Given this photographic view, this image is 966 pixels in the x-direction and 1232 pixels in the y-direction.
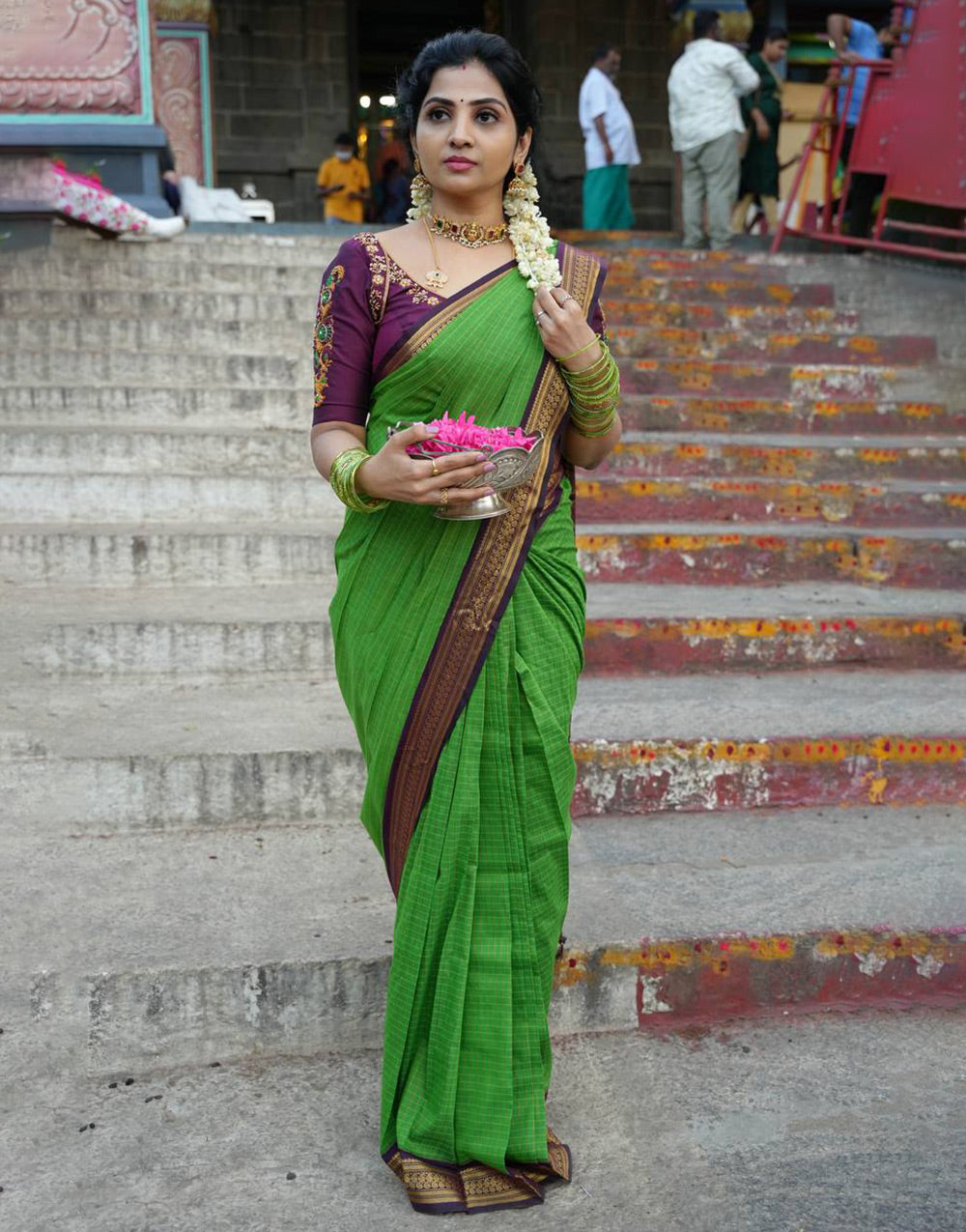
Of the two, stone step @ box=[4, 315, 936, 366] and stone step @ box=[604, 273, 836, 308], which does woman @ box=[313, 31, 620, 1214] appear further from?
stone step @ box=[604, 273, 836, 308]

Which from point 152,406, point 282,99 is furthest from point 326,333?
point 282,99

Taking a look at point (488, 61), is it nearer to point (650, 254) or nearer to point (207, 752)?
point (207, 752)

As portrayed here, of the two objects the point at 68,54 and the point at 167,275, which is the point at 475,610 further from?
the point at 68,54

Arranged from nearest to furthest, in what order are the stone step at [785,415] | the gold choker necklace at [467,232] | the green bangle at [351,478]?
the green bangle at [351,478]
the gold choker necklace at [467,232]
the stone step at [785,415]

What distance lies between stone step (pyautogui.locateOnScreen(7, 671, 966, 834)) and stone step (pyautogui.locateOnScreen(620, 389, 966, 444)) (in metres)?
2.17

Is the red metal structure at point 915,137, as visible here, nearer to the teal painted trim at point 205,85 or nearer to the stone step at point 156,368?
the stone step at point 156,368

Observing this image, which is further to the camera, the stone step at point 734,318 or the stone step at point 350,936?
the stone step at point 734,318

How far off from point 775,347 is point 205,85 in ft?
24.2

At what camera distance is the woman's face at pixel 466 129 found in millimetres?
1953

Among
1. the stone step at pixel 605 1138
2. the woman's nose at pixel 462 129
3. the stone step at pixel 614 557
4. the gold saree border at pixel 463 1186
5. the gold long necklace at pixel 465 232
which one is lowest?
the stone step at pixel 605 1138

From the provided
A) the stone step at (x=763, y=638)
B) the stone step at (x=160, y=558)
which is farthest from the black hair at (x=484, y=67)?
the stone step at (x=160, y=558)

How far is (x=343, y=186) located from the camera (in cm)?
1133

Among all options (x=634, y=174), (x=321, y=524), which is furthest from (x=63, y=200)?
(x=634, y=174)

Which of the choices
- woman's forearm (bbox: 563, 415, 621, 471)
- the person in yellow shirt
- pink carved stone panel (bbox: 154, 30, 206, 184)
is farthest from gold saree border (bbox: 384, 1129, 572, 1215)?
pink carved stone panel (bbox: 154, 30, 206, 184)
